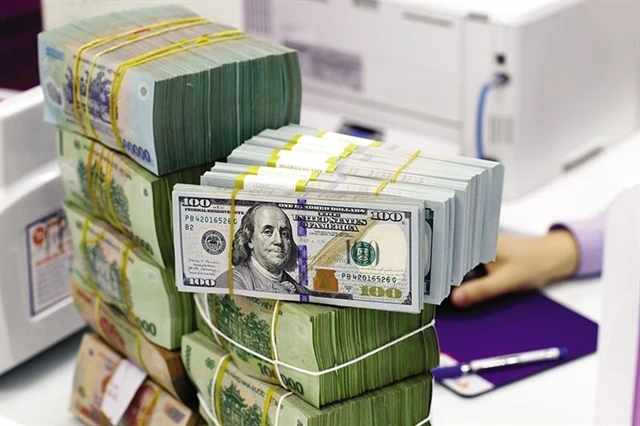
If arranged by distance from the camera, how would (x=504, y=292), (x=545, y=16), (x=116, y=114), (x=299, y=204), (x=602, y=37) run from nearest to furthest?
(x=299, y=204)
(x=116, y=114)
(x=504, y=292)
(x=545, y=16)
(x=602, y=37)

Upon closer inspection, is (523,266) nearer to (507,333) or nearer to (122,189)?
(507,333)

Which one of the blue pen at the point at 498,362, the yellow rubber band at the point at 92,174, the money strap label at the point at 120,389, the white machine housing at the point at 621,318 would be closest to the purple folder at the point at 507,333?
the blue pen at the point at 498,362

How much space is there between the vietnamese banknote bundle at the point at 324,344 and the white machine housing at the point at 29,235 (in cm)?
38

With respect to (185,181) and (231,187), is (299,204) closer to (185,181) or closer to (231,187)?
(231,187)

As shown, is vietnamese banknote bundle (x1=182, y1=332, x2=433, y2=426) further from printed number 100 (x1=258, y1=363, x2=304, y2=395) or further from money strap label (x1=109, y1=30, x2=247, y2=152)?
money strap label (x1=109, y1=30, x2=247, y2=152)

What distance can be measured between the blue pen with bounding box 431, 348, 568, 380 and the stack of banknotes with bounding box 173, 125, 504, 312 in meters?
0.36

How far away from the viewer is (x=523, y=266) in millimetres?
1643

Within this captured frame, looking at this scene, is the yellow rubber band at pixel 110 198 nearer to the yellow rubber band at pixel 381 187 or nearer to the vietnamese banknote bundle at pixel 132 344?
the vietnamese banknote bundle at pixel 132 344

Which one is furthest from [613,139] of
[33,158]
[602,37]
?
[33,158]

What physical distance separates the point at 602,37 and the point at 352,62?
0.47m

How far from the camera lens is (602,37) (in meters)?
2.00

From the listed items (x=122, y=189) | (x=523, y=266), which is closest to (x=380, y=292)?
(x=122, y=189)

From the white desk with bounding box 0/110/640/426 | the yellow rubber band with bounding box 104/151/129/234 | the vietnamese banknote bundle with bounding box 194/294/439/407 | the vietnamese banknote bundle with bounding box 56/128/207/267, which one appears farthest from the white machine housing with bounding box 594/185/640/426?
the yellow rubber band with bounding box 104/151/129/234

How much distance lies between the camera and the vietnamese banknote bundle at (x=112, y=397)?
1.24 meters
